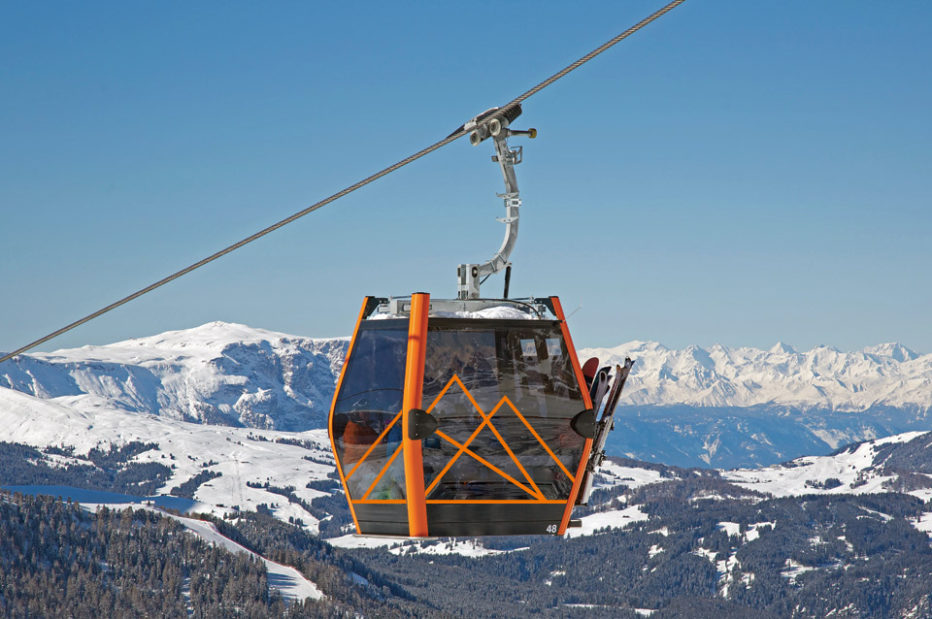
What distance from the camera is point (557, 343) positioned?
13.5m

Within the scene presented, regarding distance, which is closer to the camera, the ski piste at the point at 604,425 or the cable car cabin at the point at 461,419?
the cable car cabin at the point at 461,419

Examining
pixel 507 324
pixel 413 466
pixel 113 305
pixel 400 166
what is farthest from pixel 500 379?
pixel 113 305

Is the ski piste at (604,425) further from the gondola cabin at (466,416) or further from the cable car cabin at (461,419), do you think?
the cable car cabin at (461,419)

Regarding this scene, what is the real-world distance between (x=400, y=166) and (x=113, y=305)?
377cm

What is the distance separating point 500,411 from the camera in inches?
517

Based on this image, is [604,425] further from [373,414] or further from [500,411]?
[373,414]

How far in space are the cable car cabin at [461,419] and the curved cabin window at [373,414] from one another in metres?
0.01

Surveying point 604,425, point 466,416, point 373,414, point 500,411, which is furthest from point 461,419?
point 604,425

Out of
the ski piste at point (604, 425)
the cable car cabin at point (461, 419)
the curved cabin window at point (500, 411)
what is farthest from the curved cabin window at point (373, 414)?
the ski piste at point (604, 425)

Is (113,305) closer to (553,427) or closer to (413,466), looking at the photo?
(413,466)

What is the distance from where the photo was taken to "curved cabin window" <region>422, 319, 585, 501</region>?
12828 millimetres

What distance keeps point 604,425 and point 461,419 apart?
2087 mm

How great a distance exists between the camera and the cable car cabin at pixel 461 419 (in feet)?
41.9

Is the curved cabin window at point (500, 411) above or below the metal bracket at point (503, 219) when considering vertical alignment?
below
